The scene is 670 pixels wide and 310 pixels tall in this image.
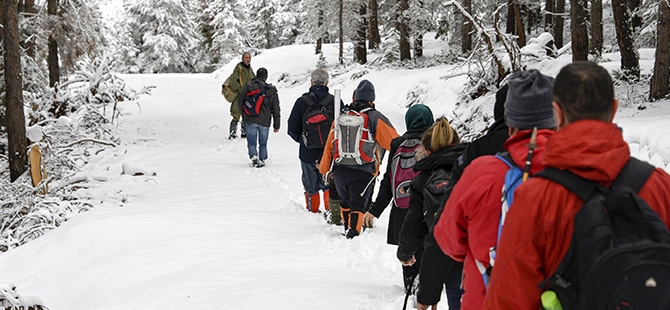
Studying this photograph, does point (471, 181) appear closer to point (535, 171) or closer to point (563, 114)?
point (535, 171)

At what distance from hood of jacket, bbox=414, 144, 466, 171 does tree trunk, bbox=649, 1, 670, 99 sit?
9.56 meters

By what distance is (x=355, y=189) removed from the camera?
698 cm

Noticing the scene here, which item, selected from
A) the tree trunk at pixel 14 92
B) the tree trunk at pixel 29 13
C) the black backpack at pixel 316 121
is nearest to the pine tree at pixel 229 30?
the tree trunk at pixel 29 13

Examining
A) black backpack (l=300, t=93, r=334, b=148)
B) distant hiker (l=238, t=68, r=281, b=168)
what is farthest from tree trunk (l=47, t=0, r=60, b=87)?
black backpack (l=300, t=93, r=334, b=148)

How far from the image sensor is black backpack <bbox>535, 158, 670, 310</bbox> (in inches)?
70.4

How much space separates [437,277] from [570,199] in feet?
6.87

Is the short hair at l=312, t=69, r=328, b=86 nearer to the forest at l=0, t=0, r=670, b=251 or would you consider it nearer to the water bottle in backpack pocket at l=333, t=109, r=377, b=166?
the water bottle in backpack pocket at l=333, t=109, r=377, b=166

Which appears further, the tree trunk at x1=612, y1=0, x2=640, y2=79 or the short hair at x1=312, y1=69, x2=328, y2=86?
the tree trunk at x1=612, y1=0, x2=640, y2=79

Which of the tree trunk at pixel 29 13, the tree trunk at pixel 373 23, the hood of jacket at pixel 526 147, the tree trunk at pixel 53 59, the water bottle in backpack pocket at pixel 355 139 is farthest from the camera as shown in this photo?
the tree trunk at pixel 373 23

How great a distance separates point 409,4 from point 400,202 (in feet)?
78.5

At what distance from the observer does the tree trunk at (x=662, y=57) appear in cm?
1138

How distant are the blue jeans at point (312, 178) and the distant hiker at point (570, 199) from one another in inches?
256

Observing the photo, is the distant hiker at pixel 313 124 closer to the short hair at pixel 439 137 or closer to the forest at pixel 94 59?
the short hair at pixel 439 137

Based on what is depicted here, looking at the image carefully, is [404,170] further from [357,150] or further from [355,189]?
[355,189]
